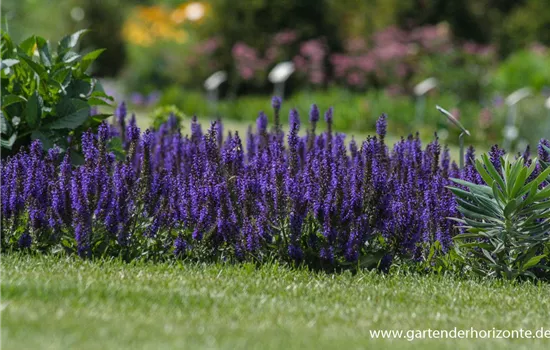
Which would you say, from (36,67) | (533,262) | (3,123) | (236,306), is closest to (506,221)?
(533,262)

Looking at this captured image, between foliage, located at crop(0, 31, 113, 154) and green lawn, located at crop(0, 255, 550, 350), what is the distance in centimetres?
132

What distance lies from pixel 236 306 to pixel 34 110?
274 centimetres

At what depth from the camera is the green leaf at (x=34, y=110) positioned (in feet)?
20.4

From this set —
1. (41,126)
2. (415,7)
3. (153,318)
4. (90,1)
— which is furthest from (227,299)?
(90,1)

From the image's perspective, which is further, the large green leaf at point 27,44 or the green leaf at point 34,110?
the large green leaf at point 27,44

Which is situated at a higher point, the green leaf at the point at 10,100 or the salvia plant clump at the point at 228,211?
the green leaf at the point at 10,100

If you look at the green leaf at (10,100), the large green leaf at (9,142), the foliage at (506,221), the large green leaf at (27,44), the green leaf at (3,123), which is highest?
the large green leaf at (27,44)

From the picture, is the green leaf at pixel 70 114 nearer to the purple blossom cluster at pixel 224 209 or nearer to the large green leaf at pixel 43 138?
the large green leaf at pixel 43 138

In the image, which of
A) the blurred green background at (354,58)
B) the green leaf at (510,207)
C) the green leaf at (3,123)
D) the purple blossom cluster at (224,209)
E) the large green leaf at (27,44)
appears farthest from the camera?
the blurred green background at (354,58)

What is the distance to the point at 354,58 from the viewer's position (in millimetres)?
20297

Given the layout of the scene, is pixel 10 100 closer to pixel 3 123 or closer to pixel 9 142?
pixel 3 123

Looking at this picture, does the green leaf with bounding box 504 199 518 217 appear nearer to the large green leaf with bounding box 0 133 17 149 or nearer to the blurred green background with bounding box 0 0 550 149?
the large green leaf with bounding box 0 133 17 149

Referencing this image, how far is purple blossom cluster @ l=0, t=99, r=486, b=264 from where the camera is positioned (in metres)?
5.48

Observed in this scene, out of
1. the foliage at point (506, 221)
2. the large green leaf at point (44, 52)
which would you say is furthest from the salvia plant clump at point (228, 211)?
the large green leaf at point (44, 52)
